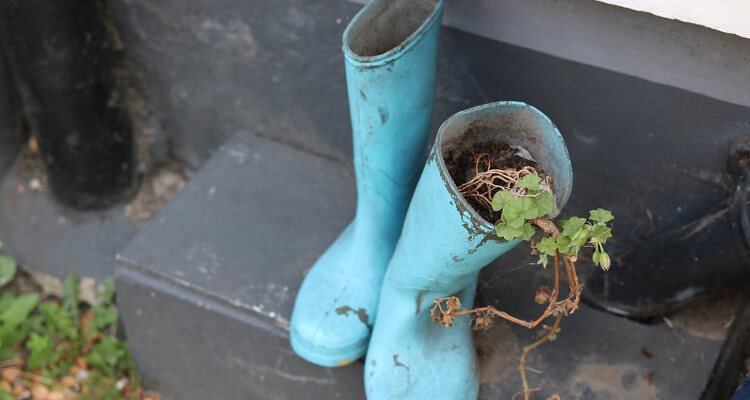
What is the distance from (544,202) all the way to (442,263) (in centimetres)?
20

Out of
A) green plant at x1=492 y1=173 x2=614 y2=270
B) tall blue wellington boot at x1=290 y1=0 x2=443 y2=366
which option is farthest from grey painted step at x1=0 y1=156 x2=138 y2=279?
green plant at x1=492 y1=173 x2=614 y2=270

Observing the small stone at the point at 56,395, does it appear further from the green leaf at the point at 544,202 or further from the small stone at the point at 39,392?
the green leaf at the point at 544,202

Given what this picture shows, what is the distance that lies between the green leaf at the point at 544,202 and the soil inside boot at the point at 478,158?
0.10m

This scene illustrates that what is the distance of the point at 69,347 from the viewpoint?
6.16 feet

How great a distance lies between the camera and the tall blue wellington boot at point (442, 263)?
1.08m

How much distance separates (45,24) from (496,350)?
1192 millimetres

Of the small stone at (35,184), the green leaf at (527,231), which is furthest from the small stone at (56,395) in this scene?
the green leaf at (527,231)

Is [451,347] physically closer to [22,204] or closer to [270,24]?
[270,24]

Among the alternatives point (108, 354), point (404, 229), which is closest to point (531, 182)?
point (404, 229)

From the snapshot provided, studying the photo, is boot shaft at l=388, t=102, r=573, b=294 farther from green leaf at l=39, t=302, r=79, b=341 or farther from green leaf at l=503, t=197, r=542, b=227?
green leaf at l=39, t=302, r=79, b=341

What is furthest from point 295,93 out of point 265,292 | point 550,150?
point 550,150

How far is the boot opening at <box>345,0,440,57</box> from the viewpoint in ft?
4.04

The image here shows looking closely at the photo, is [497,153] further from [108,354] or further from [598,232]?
[108,354]

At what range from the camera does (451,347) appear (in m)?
1.34
